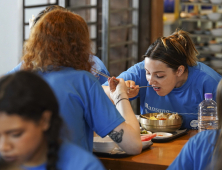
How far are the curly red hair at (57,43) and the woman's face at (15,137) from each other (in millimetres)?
587

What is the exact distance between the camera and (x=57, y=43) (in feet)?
4.57

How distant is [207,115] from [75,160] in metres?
1.39

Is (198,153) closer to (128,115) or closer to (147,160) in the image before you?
(147,160)

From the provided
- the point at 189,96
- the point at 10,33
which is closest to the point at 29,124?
the point at 189,96

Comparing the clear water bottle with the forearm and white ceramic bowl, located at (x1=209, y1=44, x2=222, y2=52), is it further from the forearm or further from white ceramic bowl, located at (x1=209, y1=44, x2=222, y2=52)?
white ceramic bowl, located at (x1=209, y1=44, x2=222, y2=52)

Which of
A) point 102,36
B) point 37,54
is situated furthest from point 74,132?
point 102,36

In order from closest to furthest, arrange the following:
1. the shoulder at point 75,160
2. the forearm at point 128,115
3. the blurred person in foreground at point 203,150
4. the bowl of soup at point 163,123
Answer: the shoulder at point 75,160 → the blurred person in foreground at point 203,150 → the forearm at point 128,115 → the bowl of soup at point 163,123

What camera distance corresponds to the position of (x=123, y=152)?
1.59 m

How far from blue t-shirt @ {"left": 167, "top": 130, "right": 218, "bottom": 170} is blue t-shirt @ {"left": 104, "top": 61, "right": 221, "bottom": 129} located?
3.16 ft

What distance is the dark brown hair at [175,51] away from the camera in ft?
7.08

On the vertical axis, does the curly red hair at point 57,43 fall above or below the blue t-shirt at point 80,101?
above

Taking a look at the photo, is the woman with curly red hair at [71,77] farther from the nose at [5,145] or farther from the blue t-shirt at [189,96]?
the blue t-shirt at [189,96]

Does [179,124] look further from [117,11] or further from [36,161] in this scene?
[117,11]

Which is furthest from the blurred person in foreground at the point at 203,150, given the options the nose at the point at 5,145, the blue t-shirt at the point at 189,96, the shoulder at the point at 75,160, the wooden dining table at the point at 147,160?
the blue t-shirt at the point at 189,96
